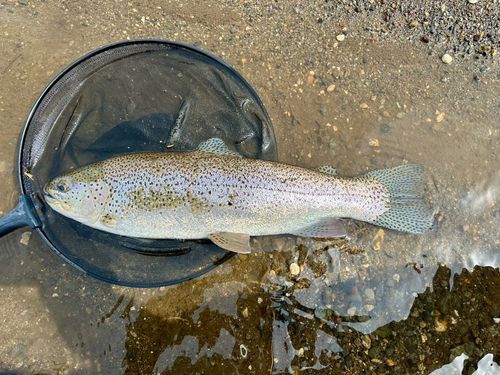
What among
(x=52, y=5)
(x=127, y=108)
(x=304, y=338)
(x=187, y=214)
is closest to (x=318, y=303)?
(x=304, y=338)

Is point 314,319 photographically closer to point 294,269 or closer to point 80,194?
point 294,269

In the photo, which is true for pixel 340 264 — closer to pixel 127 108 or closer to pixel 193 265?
pixel 193 265

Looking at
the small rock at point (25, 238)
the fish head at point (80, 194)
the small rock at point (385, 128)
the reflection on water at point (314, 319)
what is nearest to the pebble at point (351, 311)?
the reflection on water at point (314, 319)

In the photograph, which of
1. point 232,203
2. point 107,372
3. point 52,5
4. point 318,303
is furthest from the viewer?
point 52,5

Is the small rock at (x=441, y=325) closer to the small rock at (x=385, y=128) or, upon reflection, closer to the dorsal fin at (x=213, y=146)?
the small rock at (x=385, y=128)

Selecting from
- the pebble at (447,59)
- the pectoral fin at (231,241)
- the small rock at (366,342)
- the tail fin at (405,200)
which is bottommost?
the small rock at (366,342)

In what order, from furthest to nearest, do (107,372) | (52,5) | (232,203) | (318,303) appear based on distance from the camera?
(52,5)
(318,303)
(107,372)
(232,203)
